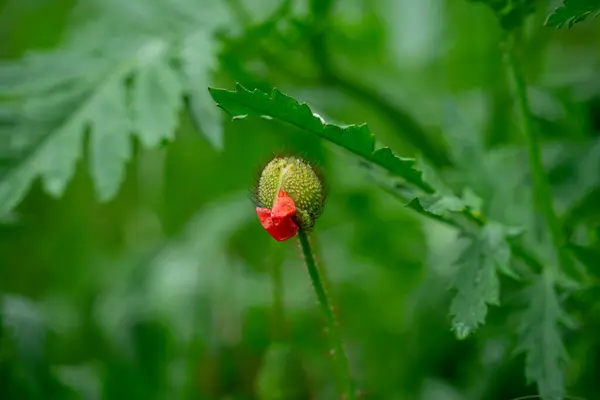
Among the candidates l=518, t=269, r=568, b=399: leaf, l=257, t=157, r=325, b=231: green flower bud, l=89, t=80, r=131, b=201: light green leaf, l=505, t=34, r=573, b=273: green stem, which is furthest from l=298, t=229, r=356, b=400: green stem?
l=89, t=80, r=131, b=201: light green leaf

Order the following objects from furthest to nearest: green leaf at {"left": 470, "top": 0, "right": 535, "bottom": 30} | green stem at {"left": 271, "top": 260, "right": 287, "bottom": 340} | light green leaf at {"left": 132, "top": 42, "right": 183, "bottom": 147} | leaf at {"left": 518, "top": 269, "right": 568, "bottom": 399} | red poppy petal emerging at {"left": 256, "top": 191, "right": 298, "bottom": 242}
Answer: green stem at {"left": 271, "top": 260, "right": 287, "bottom": 340} → light green leaf at {"left": 132, "top": 42, "right": 183, "bottom": 147} → green leaf at {"left": 470, "top": 0, "right": 535, "bottom": 30} → leaf at {"left": 518, "top": 269, "right": 568, "bottom": 399} → red poppy petal emerging at {"left": 256, "top": 191, "right": 298, "bottom": 242}

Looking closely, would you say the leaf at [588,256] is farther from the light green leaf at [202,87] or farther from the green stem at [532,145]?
the light green leaf at [202,87]

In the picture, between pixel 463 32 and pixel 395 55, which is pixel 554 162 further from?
pixel 395 55

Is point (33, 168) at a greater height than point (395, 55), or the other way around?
point (395, 55)

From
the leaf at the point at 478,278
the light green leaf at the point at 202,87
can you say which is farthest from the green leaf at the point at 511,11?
the light green leaf at the point at 202,87

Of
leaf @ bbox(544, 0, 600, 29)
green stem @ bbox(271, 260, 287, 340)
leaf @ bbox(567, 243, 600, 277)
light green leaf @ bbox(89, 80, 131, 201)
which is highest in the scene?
light green leaf @ bbox(89, 80, 131, 201)

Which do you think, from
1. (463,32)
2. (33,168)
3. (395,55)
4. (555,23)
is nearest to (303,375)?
(33,168)

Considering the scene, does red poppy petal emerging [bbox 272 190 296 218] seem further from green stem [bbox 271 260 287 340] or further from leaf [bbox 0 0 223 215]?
green stem [bbox 271 260 287 340]

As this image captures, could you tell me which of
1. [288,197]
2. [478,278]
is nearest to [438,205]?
[478,278]
